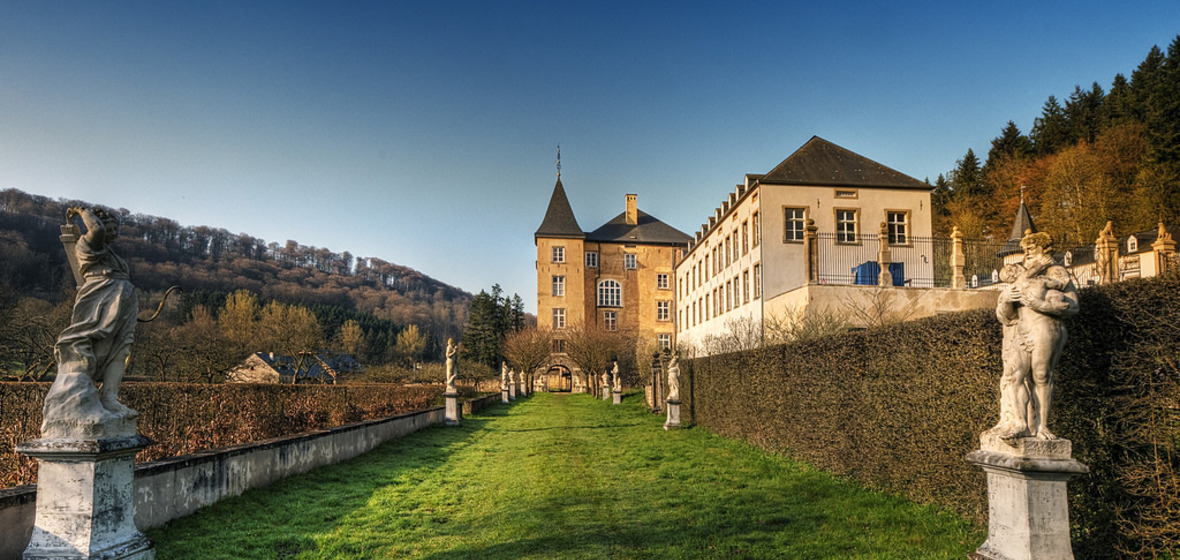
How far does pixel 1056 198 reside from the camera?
41.0 meters

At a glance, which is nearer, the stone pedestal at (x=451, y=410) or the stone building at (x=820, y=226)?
the stone pedestal at (x=451, y=410)

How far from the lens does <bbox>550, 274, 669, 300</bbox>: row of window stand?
62.1m

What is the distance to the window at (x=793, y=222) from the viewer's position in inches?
1205

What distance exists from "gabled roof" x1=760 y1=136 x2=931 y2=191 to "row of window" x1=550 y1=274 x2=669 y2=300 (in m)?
32.1

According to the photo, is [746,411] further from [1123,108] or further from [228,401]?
[1123,108]

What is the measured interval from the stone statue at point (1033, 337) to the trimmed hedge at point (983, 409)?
1.73ft

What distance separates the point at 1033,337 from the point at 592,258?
194 ft

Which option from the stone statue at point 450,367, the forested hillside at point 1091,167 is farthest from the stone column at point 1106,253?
the stone statue at point 450,367

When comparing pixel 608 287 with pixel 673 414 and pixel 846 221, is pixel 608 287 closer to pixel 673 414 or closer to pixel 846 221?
pixel 846 221

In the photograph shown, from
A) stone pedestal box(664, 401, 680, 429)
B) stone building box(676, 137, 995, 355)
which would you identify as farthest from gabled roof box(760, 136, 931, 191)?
stone pedestal box(664, 401, 680, 429)

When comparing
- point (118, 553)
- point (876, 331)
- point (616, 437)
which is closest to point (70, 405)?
point (118, 553)

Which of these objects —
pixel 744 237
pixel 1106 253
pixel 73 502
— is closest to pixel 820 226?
pixel 744 237

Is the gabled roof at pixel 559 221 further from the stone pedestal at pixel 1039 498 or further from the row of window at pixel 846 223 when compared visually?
the stone pedestal at pixel 1039 498

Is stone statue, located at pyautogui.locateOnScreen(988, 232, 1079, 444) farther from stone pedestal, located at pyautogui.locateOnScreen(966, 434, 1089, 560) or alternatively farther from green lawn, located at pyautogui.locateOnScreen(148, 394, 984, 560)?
green lawn, located at pyautogui.locateOnScreen(148, 394, 984, 560)
